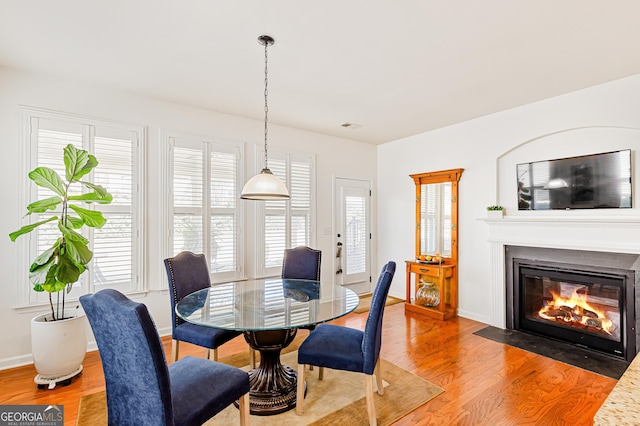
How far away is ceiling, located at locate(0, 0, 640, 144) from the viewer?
205 cm

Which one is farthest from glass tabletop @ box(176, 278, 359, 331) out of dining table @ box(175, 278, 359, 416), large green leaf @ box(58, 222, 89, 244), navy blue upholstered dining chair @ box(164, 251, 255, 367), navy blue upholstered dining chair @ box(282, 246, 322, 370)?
large green leaf @ box(58, 222, 89, 244)

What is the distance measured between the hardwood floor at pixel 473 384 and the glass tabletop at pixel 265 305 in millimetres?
797

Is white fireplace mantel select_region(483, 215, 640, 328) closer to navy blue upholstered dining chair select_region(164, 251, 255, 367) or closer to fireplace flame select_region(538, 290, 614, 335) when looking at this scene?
fireplace flame select_region(538, 290, 614, 335)

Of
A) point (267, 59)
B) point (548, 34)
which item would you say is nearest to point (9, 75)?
point (267, 59)

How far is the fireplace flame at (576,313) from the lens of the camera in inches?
127

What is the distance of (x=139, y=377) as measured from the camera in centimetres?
141

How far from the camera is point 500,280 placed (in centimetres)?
394

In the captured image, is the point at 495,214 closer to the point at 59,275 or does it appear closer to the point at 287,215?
the point at 287,215

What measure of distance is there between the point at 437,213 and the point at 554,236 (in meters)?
1.52

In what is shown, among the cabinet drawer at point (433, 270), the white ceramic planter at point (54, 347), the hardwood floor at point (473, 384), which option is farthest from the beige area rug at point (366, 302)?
the white ceramic planter at point (54, 347)

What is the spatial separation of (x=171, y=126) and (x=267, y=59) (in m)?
1.70

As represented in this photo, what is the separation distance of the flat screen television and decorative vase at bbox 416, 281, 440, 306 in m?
1.55

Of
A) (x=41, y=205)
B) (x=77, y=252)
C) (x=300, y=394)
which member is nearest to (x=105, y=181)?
(x=41, y=205)

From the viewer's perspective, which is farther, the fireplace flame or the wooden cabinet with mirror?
the wooden cabinet with mirror
